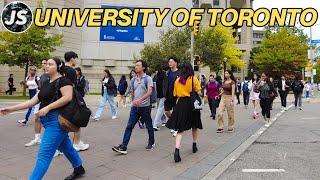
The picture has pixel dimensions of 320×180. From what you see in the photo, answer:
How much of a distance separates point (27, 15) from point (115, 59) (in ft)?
37.7

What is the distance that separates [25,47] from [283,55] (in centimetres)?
3906

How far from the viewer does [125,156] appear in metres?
8.20

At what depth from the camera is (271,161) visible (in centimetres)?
789

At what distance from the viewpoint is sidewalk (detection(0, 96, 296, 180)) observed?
22.5 ft

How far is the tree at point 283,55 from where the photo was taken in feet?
198

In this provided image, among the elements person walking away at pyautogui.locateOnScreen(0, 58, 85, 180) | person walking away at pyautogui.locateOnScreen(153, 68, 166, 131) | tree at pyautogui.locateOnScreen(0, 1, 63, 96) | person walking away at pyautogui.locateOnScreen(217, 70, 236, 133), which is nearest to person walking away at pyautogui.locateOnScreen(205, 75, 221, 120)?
person walking away at pyautogui.locateOnScreen(217, 70, 236, 133)

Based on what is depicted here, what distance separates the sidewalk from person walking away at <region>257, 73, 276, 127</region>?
220 cm

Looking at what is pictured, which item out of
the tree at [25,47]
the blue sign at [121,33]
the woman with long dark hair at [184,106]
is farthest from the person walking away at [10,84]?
the woman with long dark hair at [184,106]

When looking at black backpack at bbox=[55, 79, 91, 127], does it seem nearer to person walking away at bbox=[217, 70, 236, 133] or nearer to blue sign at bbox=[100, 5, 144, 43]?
person walking away at bbox=[217, 70, 236, 133]

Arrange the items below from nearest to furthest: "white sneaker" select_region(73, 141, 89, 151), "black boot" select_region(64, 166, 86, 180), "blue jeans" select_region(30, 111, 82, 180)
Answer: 1. "blue jeans" select_region(30, 111, 82, 180)
2. "black boot" select_region(64, 166, 86, 180)
3. "white sneaker" select_region(73, 141, 89, 151)

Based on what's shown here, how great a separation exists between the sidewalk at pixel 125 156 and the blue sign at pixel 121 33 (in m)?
31.4

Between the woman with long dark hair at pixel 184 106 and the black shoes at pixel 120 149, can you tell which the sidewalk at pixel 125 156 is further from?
Result: the woman with long dark hair at pixel 184 106

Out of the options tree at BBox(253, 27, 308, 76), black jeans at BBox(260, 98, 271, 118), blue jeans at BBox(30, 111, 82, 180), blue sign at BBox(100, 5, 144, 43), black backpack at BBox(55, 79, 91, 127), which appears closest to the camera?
blue jeans at BBox(30, 111, 82, 180)

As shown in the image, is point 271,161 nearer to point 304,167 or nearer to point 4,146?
point 304,167
